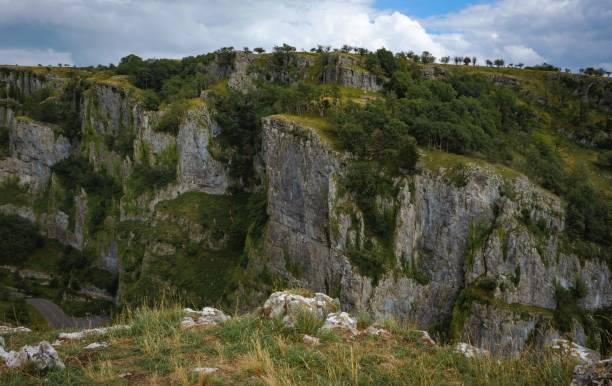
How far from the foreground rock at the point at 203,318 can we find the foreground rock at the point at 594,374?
7.87 meters

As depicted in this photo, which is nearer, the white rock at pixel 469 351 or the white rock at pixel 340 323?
the white rock at pixel 469 351

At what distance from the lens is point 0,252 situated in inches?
2648

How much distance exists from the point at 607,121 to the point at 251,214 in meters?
48.9

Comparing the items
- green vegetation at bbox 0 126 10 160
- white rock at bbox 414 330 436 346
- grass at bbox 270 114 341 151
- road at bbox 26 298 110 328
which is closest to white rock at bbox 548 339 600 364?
white rock at bbox 414 330 436 346

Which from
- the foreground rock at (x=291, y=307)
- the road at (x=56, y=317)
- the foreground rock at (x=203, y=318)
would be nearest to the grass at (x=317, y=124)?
the foreground rock at (x=203, y=318)

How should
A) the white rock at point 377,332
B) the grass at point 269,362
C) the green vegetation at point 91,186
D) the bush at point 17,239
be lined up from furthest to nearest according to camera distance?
1. the bush at point 17,239
2. the green vegetation at point 91,186
3. the white rock at point 377,332
4. the grass at point 269,362

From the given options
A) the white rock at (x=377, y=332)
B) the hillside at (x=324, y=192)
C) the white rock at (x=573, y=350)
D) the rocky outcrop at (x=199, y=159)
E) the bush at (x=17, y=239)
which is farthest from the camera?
the bush at (x=17, y=239)

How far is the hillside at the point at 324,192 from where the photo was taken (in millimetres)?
35062

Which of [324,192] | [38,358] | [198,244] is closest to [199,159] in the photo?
A: [198,244]

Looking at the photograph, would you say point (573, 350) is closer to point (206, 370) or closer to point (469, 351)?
point (469, 351)

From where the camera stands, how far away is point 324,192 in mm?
40438

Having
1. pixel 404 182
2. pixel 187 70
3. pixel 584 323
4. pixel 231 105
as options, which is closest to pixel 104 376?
pixel 404 182

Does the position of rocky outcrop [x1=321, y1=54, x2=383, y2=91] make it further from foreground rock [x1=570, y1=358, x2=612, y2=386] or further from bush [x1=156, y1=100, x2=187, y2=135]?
foreground rock [x1=570, y1=358, x2=612, y2=386]

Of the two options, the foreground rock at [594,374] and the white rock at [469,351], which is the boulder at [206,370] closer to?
the white rock at [469,351]
